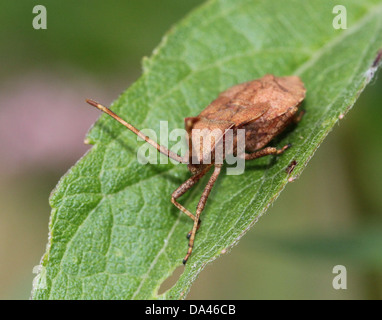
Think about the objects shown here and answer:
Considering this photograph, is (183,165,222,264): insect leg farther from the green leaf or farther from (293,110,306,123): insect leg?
(293,110,306,123): insect leg

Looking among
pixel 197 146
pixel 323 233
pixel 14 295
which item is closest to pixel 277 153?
pixel 197 146

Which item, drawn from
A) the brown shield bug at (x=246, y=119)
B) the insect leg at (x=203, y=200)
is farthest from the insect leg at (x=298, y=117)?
the insect leg at (x=203, y=200)

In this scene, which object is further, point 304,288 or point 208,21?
point 304,288

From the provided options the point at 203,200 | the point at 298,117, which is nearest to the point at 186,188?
the point at 203,200

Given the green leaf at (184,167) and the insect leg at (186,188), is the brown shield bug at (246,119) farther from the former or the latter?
the green leaf at (184,167)

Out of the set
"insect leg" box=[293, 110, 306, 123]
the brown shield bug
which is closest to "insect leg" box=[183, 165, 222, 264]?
the brown shield bug

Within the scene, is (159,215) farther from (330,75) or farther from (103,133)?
(330,75)
